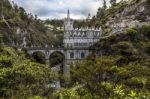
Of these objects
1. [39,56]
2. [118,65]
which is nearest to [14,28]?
[39,56]

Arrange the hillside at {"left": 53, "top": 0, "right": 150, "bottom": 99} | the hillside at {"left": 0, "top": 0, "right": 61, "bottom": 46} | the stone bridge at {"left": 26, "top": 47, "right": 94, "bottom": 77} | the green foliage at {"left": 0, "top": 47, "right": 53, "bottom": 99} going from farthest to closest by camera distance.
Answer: the hillside at {"left": 0, "top": 0, "right": 61, "bottom": 46} < the stone bridge at {"left": 26, "top": 47, "right": 94, "bottom": 77} < the green foliage at {"left": 0, "top": 47, "right": 53, "bottom": 99} < the hillside at {"left": 53, "top": 0, "right": 150, "bottom": 99}

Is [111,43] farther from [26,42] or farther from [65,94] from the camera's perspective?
[65,94]

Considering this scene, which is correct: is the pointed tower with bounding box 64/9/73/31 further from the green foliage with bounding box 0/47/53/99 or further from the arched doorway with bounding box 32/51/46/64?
the green foliage with bounding box 0/47/53/99

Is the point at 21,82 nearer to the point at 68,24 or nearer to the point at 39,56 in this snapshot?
the point at 39,56

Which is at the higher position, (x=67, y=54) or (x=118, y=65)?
(x=67, y=54)

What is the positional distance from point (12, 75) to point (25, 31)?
118386 millimetres

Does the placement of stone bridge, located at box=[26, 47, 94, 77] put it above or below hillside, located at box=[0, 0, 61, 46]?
below

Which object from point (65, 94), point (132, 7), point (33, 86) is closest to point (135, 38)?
point (132, 7)

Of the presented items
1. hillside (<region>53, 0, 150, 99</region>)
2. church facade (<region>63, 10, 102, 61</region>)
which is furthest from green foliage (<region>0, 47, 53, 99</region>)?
church facade (<region>63, 10, 102, 61</region>)

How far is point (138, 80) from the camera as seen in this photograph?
69.0 meters

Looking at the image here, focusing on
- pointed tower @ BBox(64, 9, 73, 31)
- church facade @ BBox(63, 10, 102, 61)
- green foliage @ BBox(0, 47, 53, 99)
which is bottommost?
green foliage @ BBox(0, 47, 53, 99)

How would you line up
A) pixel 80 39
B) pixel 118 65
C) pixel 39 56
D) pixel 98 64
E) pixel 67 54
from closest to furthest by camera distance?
pixel 98 64 → pixel 118 65 → pixel 67 54 → pixel 39 56 → pixel 80 39

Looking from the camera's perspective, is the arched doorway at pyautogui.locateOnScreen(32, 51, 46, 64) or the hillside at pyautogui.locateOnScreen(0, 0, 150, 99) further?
the arched doorway at pyautogui.locateOnScreen(32, 51, 46, 64)

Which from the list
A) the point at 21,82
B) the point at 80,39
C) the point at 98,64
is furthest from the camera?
the point at 80,39
